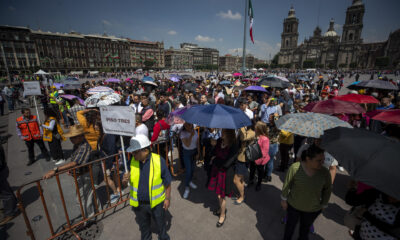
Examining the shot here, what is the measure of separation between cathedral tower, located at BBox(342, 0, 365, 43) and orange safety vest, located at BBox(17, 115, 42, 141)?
11454 cm

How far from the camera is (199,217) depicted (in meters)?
3.49

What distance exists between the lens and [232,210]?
368cm

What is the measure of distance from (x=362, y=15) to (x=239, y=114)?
122 m

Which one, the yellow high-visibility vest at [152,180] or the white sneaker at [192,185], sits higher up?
the yellow high-visibility vest at [152,180]

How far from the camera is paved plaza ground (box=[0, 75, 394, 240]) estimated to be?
313cm

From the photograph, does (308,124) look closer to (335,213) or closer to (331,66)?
(335,213)

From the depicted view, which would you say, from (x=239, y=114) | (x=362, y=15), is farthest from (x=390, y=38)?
(x=239, y=114)

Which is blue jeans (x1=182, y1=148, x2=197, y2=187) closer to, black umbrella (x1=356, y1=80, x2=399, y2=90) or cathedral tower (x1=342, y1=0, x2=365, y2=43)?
black umbrella (x1=356, y1=80, x2=399, y2=90)

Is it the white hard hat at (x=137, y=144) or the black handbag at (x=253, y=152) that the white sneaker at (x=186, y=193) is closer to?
the black handbag at (x=253, y=152)

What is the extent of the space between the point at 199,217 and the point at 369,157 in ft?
9.56

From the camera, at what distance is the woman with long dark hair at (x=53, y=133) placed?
5303 millimetres

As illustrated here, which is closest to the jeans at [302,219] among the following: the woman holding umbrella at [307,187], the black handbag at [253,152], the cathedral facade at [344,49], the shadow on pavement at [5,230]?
the woman holding umbrella at [307,187]

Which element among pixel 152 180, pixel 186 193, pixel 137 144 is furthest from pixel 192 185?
pixel 137 144

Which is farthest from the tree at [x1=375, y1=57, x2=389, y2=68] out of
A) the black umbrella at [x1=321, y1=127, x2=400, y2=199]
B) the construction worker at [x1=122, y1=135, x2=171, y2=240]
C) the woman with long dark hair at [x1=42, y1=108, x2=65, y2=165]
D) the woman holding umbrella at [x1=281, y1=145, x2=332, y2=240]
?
the woman with long dark hair at [x1=42, y1=108, x2=65, y2=165]
